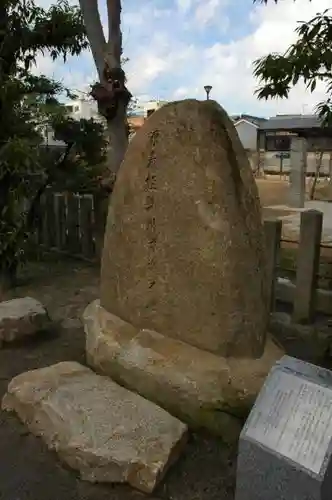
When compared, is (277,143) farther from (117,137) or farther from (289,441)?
(289,441)

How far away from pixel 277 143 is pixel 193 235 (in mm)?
20993

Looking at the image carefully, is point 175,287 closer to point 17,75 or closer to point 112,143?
point 112,143

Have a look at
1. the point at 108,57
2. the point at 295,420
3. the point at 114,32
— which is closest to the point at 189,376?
the point at 295,420

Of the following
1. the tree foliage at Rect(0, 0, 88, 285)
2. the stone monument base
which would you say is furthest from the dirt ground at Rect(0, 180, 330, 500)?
the tree foliage at Rect(0, 0, 88, 285)

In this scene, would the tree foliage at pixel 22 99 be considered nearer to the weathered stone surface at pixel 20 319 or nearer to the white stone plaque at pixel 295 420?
the weathered stone surface at pixel 20 319

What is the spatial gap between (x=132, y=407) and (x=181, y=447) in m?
0.29

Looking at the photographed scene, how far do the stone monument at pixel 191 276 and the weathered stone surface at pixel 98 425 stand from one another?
0.52 ft

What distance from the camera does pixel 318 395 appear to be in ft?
5.68

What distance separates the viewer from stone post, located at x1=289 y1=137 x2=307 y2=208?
46.3ft

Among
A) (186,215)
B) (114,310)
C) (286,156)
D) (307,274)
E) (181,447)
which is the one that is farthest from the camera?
(286,156)

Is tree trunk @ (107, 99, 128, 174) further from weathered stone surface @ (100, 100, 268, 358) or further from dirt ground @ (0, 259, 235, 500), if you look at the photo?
dirt ground @ (0, 259, 235, 500)

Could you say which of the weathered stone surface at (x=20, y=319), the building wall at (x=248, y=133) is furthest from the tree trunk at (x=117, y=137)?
the building wall at (x=248, y=133)

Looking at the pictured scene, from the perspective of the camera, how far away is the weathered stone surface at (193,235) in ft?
8.14

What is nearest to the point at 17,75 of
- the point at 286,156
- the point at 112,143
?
the point at 112,143
